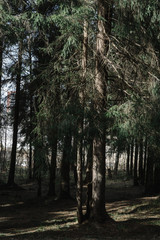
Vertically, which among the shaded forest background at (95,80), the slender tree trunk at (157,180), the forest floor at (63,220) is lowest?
the forest floor at (63,220)

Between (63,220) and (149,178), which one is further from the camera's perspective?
(149,178)

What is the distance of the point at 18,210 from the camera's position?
1452 centimetres

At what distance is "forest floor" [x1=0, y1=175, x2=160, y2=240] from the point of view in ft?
29.4

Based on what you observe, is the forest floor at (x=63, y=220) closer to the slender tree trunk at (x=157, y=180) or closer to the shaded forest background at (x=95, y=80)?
the shaded forest background at (x=95, y=80)

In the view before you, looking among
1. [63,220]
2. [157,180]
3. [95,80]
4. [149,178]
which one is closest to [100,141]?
[95,80]

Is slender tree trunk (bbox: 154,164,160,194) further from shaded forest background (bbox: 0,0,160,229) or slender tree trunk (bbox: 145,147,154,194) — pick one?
shaded forest background (bbox: 0,0,160,229)

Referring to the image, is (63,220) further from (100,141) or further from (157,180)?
(157,180)

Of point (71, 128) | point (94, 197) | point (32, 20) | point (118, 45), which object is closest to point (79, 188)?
point (94, 197)

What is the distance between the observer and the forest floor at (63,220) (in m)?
8.96

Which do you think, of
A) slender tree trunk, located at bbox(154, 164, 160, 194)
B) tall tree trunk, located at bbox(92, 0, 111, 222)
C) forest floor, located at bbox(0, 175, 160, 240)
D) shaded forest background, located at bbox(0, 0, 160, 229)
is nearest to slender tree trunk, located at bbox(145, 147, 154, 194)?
slender tree trunk, located at bbox(154, 164, 160, 194)

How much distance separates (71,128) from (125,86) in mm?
2704

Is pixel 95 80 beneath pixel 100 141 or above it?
above

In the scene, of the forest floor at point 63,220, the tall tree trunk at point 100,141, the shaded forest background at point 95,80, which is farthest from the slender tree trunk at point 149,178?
the tall tree trunk at point 100,141

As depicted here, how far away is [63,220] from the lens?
38.8 feet
